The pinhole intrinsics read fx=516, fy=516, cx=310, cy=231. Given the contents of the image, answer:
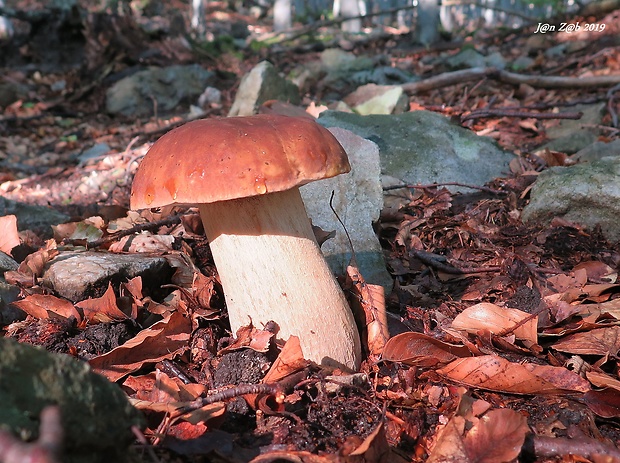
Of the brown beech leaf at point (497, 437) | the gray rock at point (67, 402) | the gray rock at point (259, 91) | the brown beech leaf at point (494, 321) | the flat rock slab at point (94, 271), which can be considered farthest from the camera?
the gray rock at point (259, 91)

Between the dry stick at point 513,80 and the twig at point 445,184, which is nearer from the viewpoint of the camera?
the twig at point 445,184

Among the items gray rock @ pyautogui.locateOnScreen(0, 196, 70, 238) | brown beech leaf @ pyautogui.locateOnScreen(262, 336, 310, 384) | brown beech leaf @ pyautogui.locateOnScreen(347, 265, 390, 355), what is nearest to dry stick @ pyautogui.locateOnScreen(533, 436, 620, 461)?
brown beech leaf @ pyautogui.locateOnScreen(347, 265, 390, 355)

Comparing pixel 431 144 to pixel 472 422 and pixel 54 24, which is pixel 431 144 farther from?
pixel 54 24

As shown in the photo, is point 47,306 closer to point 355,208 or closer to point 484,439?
point 355,208

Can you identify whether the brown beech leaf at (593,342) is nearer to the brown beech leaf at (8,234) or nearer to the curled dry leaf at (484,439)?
the curled dry leaf at (484,439)

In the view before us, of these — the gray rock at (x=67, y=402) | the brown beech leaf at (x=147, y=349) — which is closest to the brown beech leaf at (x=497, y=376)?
the brown beech leaf at (x=147, y=349)

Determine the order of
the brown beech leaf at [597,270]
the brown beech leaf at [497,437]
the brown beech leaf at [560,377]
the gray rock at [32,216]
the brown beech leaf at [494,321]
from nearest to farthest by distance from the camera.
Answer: the brown beech leaf at [497,437] < the brown beech leaf at [560,377] < the brown beech leaf at [494,321] < the brown beech leaf at [597,270] < the gray rock at [32,216]

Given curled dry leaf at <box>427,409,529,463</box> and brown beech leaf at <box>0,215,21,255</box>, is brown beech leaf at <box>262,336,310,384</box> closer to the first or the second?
curled dry leaf at <box>427,409,529,463</box>
